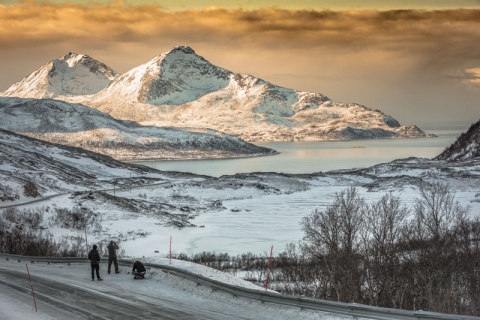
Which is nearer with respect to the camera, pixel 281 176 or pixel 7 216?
pixel 7 216

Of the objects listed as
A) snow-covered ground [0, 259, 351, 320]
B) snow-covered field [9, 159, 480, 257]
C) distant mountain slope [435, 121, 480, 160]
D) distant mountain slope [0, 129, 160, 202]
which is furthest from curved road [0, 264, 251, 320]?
distant mountain slope [435, 121, 480, 160]

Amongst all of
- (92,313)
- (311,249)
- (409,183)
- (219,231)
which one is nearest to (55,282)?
(92,313)

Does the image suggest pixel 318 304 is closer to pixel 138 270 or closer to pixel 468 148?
pixel 138 270

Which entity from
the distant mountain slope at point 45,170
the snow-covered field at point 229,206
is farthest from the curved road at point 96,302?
the distant mountain slope at point 45,170

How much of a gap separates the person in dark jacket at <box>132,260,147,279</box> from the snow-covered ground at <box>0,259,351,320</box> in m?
0.33

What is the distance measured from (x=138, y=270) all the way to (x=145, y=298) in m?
4.03

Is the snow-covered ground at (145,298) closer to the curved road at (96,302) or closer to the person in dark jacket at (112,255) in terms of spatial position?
the curved road at (96,302)

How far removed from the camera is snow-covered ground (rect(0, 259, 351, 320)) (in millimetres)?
21062

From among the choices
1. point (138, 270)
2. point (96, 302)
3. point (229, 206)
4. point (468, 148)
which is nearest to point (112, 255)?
point (138, 270)

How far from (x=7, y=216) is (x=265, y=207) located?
48.5 metres

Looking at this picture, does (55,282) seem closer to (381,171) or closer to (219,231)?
(219,231)

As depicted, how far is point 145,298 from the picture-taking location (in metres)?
24.2

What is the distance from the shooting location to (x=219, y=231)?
80062 millimetres

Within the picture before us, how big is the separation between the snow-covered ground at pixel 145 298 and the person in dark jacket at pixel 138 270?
1.07 feet
